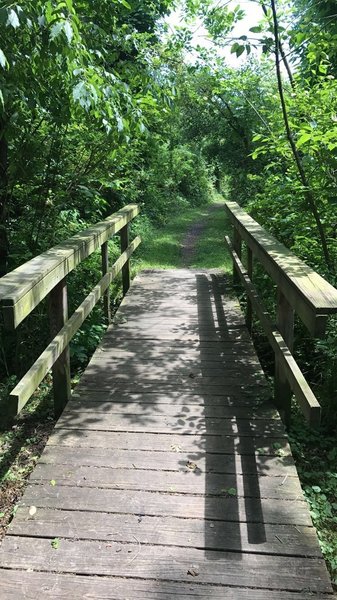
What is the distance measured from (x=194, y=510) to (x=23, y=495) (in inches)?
36.2

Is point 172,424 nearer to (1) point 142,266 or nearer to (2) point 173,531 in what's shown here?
(2) point 173,531

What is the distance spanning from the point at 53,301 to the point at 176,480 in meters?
1.49

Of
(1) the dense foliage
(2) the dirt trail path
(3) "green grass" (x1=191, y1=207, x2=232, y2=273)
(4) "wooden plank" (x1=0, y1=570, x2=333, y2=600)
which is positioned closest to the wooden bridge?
(4) "wooden plank" (x1=0, y1=570, x2=333, y2=600)

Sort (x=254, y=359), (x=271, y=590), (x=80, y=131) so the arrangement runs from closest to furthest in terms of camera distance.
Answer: (x=271, y=590) < (x=254, y=359) < (x=80, y=131)

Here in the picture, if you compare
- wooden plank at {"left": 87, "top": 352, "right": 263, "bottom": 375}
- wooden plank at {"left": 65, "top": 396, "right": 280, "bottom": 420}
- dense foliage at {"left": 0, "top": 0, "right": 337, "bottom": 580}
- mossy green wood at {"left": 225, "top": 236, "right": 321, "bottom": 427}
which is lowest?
wooden plank at {"left": 65, "top": 396, "right": 280, "bottom": 420}

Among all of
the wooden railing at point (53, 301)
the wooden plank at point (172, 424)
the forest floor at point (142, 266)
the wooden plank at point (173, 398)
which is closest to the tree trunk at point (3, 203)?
the wooden railing at point (53, 301)

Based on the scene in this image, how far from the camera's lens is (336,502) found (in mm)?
2830

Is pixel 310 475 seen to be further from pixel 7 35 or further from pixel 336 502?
pixel 7 35

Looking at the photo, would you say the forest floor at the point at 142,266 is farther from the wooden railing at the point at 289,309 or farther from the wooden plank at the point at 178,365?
the wooden railing at the point at 289,309

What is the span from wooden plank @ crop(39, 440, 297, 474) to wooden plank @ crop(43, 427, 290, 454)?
0.08 feet

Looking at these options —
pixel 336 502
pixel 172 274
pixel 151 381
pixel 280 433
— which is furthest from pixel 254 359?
pixel 172 274

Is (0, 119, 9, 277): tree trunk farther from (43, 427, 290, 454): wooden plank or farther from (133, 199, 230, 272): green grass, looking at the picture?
(133, 199, 230, 272): green grass

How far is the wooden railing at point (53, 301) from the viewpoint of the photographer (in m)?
2.51

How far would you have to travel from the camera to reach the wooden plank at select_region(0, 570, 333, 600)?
203 cm
